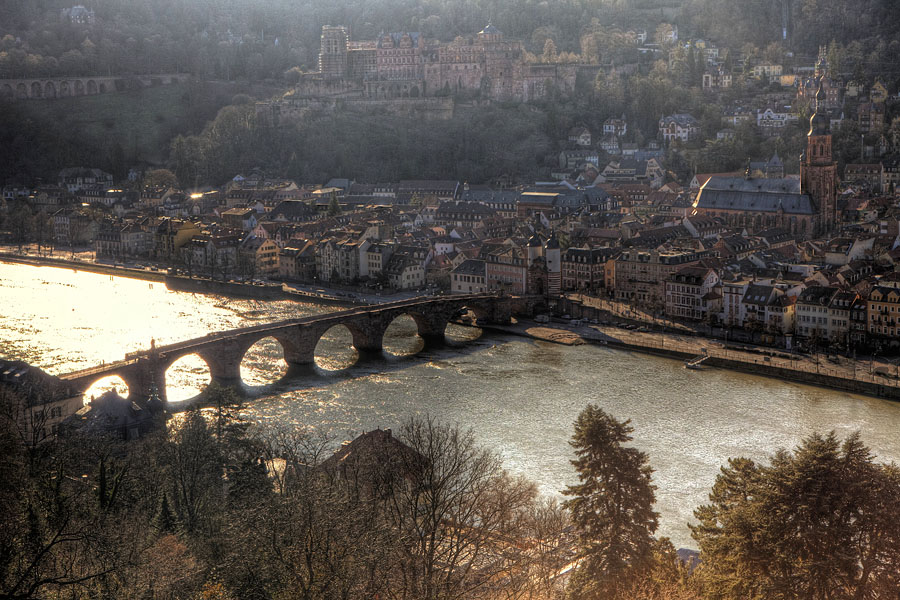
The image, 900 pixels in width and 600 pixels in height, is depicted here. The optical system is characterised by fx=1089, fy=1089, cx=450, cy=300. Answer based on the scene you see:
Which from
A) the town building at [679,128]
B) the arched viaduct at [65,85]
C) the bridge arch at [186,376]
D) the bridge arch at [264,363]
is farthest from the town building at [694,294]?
the arched viaduct at [65,85]

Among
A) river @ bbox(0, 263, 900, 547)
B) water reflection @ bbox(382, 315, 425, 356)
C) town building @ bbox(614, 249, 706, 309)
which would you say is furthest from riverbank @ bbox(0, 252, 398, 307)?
town building @ bbox(614, 249, 706, 309)

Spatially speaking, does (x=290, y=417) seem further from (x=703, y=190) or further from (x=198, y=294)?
(x=703, y=190)

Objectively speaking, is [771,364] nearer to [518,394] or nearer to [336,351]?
[518,394]

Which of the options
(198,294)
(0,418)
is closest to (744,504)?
(0,418)

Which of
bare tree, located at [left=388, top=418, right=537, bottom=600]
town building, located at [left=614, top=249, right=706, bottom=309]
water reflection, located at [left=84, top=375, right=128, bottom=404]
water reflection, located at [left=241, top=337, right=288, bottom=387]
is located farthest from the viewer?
town building, located at [left=614, top=249, right=706, bottom=309]

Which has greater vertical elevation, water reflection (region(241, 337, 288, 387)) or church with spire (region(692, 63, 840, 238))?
church with spire (region(692, 63, 840, 238))

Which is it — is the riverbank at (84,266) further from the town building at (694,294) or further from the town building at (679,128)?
the town building at (679,128)

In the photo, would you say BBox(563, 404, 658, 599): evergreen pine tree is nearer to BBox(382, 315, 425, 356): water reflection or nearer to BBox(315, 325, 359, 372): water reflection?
BBox(315, 325, 359, 372): water reflection
